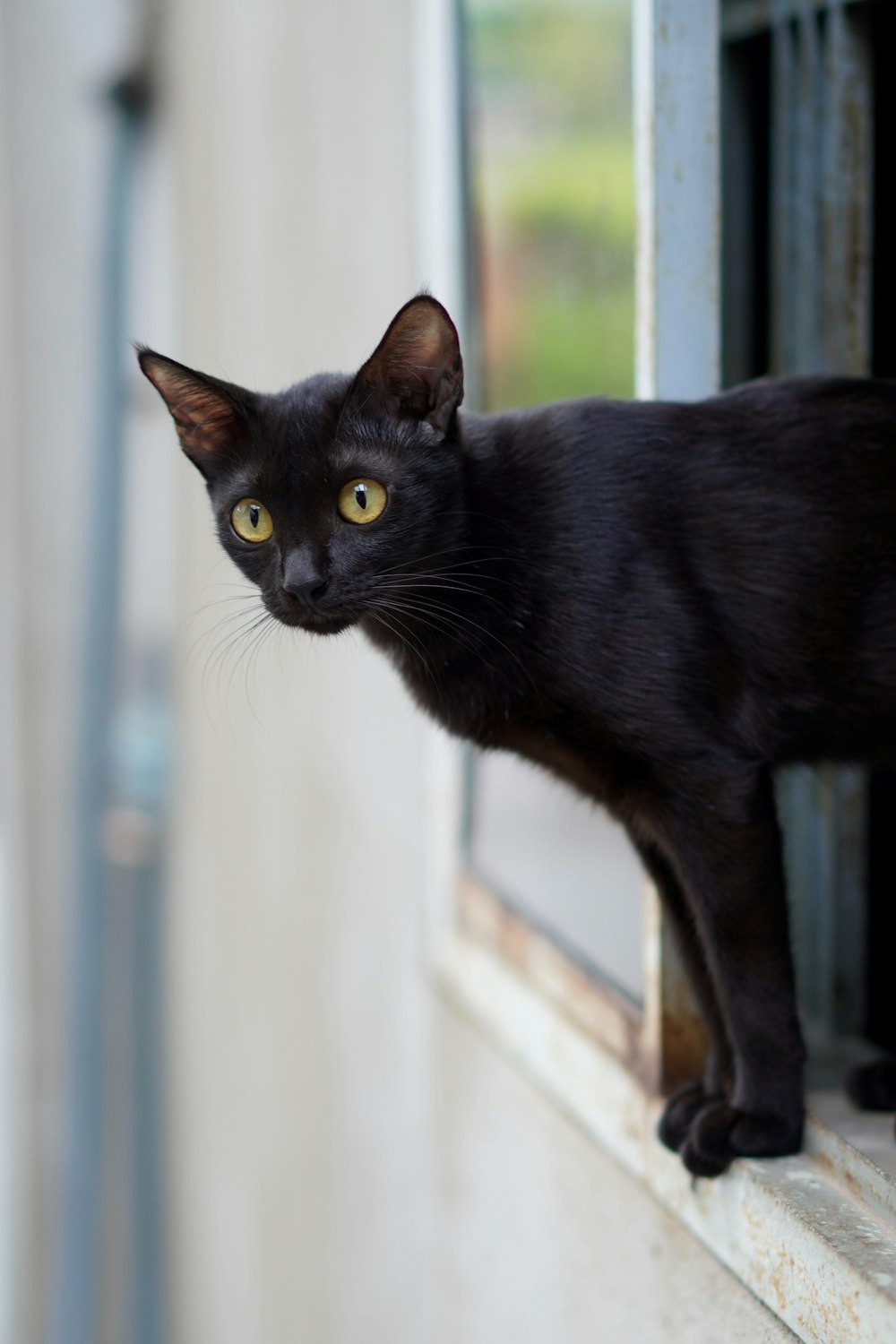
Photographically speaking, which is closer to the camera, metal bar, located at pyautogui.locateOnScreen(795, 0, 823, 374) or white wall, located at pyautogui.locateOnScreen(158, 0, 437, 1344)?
metal bar, located at pyautogui.locateOnScreen(795, 0, 823, 374)

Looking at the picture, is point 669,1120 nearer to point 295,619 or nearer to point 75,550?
point 295,619

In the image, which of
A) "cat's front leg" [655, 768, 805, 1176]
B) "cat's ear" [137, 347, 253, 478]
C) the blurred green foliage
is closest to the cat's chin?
"cat's ear" [137, 347, 253, 478]

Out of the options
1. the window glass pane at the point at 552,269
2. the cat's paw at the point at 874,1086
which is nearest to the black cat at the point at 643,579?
the cat's paw at the point at 874,1086

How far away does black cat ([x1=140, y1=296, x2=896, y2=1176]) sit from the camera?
897 mm

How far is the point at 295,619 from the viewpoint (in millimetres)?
895

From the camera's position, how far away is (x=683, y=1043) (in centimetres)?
119

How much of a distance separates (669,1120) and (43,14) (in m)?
3.04

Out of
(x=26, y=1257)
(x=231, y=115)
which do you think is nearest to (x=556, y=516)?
(x=231, y=115)

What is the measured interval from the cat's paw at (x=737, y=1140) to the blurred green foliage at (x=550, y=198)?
0.94 metres

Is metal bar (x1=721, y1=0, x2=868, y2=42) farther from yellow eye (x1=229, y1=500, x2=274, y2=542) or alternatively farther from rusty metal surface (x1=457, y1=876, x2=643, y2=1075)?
rusty metal surface (x1=457, y1=876, x2=643, y2=1075)

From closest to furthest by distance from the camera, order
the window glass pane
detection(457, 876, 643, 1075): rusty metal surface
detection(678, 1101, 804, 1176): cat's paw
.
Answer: detection(678, 1101, 804, 1176): cat's paw
detection(457, 876, 643, 1075): rusty metal surface
the window glass pane

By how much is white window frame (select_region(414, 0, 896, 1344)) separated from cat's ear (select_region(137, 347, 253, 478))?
14.4 inches

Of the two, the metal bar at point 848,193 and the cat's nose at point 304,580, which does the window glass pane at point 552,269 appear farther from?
the cat's nose at point 304,580

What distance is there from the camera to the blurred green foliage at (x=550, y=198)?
1.81 meters
